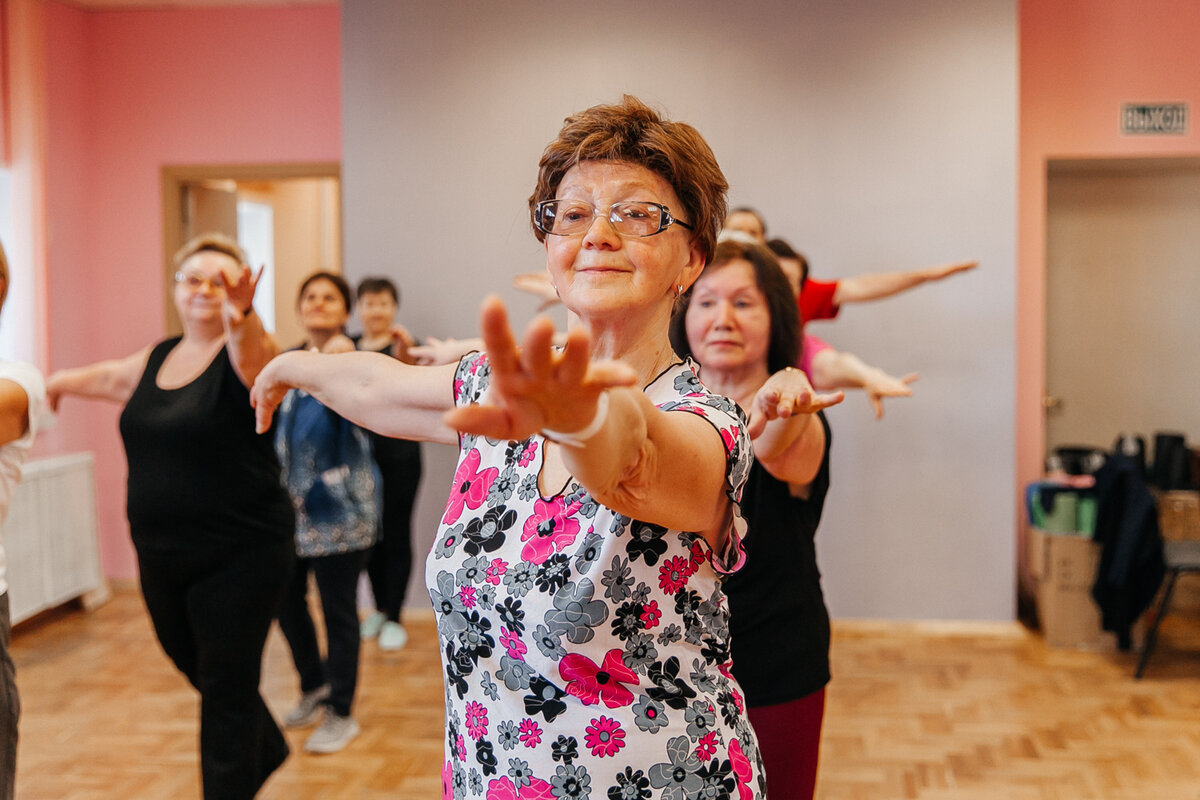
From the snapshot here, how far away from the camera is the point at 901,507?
16.1 feet

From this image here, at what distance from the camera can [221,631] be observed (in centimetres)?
253

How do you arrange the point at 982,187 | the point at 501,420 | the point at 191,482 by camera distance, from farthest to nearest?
the point at 982,187, the point at 191,482, the point at 501,420

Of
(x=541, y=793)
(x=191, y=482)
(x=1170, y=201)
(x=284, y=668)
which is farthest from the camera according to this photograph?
(x=1170, y=201)

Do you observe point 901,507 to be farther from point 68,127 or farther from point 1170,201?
point 68,127

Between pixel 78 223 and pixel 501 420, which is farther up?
pixel 78 223

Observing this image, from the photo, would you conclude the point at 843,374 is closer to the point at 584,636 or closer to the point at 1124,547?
the point at 584,636

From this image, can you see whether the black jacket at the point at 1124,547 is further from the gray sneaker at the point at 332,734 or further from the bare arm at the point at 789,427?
the gray sneaker at the point at 332,734

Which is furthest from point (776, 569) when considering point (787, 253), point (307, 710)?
point (307, 710)

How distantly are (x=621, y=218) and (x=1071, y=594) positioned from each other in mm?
4199

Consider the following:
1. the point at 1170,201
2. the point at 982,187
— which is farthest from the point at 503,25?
the point at 1170,201

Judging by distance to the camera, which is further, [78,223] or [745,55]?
[78,223]

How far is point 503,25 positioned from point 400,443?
2.03 metres

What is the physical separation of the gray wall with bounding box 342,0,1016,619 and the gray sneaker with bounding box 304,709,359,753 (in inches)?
65.5

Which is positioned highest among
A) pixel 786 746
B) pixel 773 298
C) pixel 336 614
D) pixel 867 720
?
pixel 773 298
